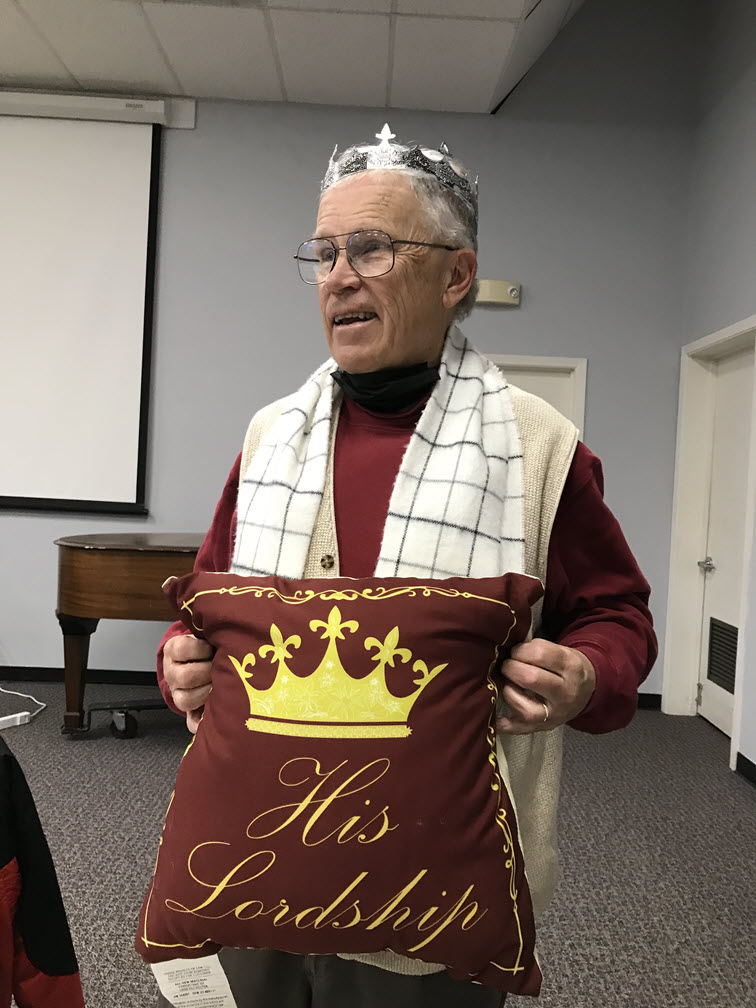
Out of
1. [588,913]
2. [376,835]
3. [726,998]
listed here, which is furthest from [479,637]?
[588,913]

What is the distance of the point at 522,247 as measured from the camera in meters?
4.66

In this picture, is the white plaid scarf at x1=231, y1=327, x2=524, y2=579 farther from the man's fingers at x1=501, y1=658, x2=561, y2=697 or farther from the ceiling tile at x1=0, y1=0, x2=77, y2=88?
the ceiling tile at x1=0, y1=0, x2=77, y2=88

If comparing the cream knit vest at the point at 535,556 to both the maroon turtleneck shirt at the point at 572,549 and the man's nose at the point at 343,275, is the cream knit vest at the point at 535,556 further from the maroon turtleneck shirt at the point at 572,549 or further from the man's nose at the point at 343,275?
the man's nose at the point at 343,275

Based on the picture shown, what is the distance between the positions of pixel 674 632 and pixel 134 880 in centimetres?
340

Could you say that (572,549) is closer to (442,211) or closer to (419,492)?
(419,492)

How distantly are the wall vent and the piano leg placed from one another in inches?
131

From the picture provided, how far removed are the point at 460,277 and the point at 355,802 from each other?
67 cm

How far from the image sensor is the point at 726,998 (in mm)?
1973

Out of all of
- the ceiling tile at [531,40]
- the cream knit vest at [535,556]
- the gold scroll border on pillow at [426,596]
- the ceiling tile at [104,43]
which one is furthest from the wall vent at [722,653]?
the ceiling tile at [104,43]

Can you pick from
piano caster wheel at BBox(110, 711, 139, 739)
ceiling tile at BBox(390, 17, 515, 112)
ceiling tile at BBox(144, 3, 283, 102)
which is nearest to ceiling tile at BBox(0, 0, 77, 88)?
ceiling tile at BBox(144, 3, 283, 102)

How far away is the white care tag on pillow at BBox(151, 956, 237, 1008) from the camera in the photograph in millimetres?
804

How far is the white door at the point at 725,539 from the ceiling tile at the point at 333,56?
251 cm

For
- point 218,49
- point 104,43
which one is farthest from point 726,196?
point 104,43

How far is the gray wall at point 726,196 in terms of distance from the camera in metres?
3.86
